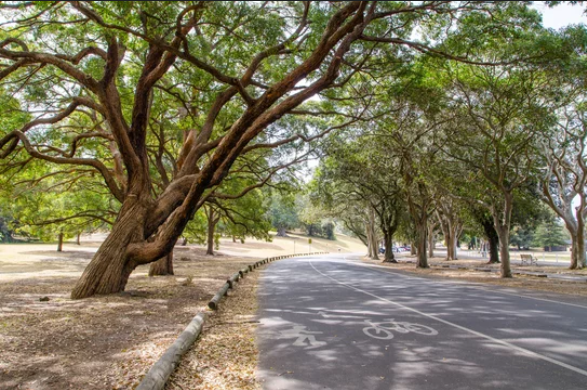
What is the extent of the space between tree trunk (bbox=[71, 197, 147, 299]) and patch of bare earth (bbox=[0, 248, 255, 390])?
1.34 ft

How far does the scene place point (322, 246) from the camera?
97.8 meters

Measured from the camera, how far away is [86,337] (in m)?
6.04

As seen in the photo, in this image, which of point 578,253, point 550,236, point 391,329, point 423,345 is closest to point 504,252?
point 578,253

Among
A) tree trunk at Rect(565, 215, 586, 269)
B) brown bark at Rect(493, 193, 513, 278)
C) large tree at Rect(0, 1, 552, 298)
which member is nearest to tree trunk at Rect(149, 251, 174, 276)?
large tree at Rect(0, 1, 552, 298)

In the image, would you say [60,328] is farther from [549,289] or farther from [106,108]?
[549,289]

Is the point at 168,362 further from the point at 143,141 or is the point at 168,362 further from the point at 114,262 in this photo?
the point at 143,141

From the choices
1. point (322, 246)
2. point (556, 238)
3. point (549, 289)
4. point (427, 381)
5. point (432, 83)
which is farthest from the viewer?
point (322, 246)

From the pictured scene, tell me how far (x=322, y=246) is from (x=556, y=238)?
2045 inches

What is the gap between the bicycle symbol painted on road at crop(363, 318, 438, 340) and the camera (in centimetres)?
646

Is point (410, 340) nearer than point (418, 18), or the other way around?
point (410, 340)

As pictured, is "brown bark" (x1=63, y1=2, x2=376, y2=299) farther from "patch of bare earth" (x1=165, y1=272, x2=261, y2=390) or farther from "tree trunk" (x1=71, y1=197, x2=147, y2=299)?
"patch of bare earth" (x1=165, y1=272, x2=261, y2=390)

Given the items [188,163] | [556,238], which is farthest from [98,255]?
[556,238]

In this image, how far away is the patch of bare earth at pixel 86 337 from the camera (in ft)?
14.3

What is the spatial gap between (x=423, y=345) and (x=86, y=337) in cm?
500
